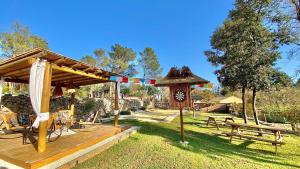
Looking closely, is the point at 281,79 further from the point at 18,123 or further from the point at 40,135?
the point at 18,123

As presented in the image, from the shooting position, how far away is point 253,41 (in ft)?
25.5

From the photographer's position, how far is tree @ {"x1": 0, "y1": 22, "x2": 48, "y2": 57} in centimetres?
1691

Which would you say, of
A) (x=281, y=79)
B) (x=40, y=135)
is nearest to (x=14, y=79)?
(x=40, y=135)

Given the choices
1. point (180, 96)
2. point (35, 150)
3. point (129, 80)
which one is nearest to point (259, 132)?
point (180, 96)

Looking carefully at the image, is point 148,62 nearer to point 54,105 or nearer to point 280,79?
point 54,105

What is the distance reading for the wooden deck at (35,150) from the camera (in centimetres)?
358

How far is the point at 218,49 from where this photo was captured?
32.1ft

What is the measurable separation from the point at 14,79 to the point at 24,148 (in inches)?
164

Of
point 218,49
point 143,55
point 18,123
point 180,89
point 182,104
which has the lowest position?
point 18,123

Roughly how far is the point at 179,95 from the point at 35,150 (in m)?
4.83

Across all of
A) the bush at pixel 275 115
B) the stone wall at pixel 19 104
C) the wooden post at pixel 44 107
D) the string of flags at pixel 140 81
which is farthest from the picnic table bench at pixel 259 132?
the stone wall at pixel 19 104

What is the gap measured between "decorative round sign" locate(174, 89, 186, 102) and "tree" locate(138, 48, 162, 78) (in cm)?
2899

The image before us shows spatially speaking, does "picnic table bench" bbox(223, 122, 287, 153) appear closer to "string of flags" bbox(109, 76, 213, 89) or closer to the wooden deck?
"string of flags" bbox(109, 76, 213, 89)

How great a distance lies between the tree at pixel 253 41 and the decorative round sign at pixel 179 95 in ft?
11.3
